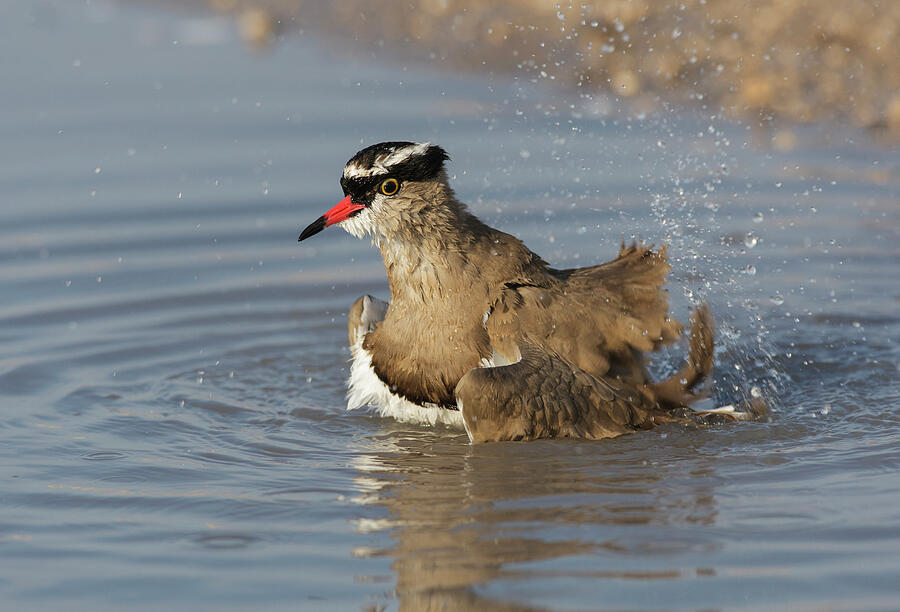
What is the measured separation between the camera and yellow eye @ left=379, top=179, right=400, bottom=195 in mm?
6473

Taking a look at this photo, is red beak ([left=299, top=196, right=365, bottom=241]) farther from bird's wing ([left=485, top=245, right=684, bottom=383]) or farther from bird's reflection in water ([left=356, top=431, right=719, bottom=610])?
bird's reflection in water ([left=356, top=431, right=719, bottom=610])

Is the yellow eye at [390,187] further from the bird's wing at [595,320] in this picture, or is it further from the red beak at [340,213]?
the bird's wing at [595,320]

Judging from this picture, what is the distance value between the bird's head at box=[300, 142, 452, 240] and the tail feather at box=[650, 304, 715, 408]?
1.45m

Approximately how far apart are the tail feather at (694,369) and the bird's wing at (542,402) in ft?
0.70

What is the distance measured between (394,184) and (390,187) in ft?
0.08

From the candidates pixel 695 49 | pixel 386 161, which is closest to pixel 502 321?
pixel 386 161

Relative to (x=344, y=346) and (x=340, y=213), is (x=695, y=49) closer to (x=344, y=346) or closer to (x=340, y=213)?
(x=344, y=346)

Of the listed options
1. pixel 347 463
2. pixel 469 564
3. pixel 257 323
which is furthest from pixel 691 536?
Result: pixel 257 323

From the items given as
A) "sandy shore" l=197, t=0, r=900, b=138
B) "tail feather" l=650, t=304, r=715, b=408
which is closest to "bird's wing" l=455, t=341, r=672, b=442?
"tail feather" l=650, t=304, r=715, b=408

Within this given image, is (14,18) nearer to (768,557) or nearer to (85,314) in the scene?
A: (85,314)

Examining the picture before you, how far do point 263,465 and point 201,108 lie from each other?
5819 millimetres

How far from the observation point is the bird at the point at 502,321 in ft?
20.7

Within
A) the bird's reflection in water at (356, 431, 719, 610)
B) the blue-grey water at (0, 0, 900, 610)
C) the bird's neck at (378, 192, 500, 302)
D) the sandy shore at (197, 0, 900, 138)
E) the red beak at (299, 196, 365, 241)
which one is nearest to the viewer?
the bird's reflection in water at (356, 431, 719, 610)

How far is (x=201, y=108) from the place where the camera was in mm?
11469
